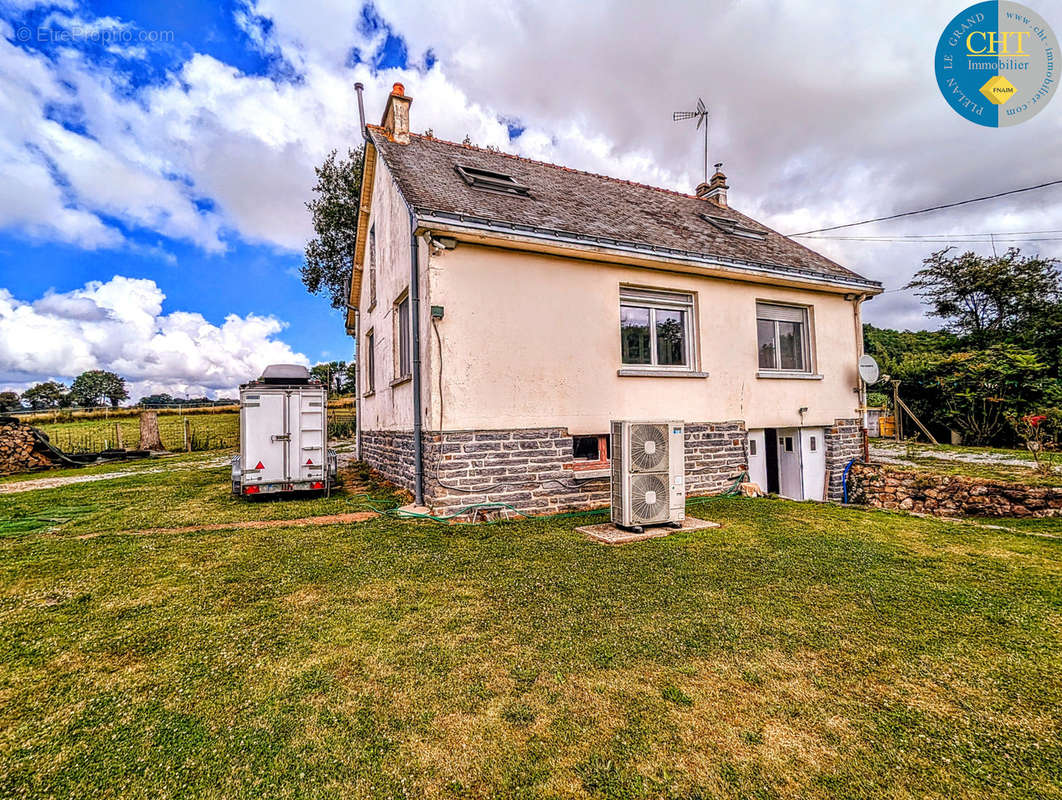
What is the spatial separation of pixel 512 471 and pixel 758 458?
5.39 m

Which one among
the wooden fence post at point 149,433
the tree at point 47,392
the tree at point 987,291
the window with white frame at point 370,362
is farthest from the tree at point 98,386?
the tree at point 987,291

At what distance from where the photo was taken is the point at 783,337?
9.15 m

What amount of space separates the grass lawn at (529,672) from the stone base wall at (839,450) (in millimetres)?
4890

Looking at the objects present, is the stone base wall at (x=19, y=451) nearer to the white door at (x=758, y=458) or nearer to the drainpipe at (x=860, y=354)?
the white door at (x=758, y=458)

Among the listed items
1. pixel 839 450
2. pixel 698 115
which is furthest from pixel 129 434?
pixel 839 450

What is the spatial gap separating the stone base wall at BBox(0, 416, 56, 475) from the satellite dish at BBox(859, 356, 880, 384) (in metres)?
20.9

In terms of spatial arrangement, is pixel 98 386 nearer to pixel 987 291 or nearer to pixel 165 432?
pixel 165 432

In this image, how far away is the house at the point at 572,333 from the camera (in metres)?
6.30

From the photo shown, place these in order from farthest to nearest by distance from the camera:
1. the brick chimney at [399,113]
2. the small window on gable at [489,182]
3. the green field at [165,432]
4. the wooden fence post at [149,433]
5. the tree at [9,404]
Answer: the tree at [9,404]
the green field at [165,432]
the wooden fence post at [149,433]
the brick chimney at [399,113]
the small window on gable at [489,182]

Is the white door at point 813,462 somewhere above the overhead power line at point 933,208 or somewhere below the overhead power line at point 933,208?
below

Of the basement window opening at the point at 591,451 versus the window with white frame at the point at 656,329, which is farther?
the window with white frame at the point at 656,329

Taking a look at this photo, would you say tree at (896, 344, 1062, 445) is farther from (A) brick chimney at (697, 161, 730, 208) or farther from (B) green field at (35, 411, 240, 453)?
(B) green field at (35, 411, 240, 453)

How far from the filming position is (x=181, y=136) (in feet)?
33.1

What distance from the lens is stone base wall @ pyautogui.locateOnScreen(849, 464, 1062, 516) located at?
6887mm
